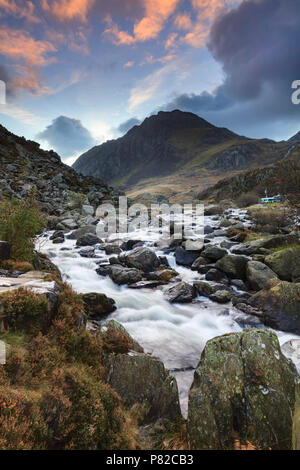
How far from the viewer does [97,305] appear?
1093 centimetres

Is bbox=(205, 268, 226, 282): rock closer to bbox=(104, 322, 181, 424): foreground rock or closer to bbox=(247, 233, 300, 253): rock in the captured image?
bbox=(247, 233, 300, 253): rock

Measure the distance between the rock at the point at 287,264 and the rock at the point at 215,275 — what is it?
313 centimetres

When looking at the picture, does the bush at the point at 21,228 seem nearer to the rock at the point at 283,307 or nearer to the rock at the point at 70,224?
the rock at the point at 283,307

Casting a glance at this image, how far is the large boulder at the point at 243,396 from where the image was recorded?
4703 mm

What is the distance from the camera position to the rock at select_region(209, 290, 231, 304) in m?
13.2

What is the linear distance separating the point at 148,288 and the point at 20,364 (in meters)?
10.6

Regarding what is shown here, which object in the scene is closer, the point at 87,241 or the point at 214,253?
the point at 214,253

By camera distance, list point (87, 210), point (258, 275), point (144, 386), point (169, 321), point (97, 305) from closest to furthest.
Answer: point (144, 386), point (97, 305), point (169, 321), point (258, 275), point (87, 210)

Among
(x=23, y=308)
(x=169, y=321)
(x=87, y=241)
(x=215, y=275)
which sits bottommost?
(x=169, y=321)

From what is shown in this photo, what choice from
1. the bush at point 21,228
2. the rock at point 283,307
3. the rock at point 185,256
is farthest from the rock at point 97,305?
the rock at point 185,256

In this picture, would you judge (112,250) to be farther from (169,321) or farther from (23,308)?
(23,308)

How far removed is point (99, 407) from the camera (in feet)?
15.0

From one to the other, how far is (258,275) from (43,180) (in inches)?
1632

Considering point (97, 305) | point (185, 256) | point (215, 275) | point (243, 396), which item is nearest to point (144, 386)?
point (243, 396)
